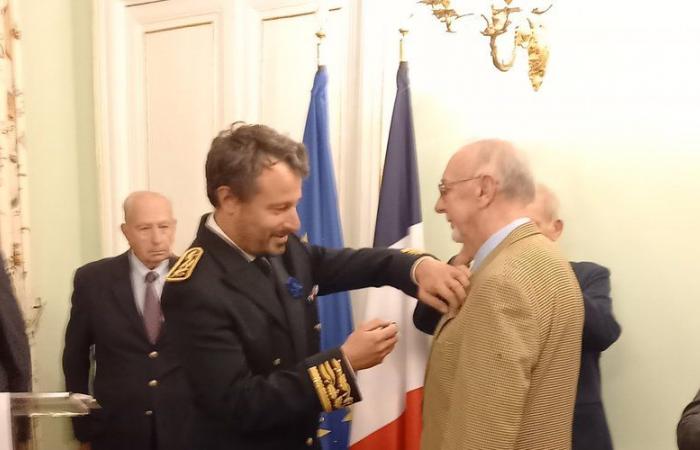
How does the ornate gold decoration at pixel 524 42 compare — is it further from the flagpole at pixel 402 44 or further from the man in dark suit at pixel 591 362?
the man in dark suit at pixel 591 362

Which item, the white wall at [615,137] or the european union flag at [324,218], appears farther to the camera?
the european union flag at [324,218]

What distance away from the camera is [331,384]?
4.77 ft

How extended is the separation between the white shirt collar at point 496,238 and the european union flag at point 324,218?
102 cm

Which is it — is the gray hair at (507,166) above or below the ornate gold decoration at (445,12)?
below

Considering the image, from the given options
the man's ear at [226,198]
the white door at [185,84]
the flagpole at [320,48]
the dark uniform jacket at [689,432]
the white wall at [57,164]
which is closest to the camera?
the dark uniform jacket at [689,432]

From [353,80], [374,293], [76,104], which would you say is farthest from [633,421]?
[76,104]

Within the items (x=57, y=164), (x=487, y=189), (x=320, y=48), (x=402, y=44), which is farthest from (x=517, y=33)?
(x=57, y=164)

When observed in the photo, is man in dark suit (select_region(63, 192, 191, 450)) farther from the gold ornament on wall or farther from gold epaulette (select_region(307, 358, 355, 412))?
the gold ornament on wall

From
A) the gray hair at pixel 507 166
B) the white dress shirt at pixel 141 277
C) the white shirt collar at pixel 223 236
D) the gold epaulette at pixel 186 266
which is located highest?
the gray hair at pixel 507 166

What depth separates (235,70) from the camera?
9.60 feet

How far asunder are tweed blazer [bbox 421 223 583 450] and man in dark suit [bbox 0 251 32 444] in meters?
1.01

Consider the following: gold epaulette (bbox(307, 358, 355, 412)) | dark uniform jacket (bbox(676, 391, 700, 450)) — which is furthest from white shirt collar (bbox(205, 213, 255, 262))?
dark uniform jacket (bbox(676, 391, 700, 450))

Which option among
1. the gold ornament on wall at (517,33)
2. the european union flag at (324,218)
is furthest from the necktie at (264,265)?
the gold ornament on wall at (517,33)

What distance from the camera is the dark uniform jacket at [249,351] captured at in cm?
143
